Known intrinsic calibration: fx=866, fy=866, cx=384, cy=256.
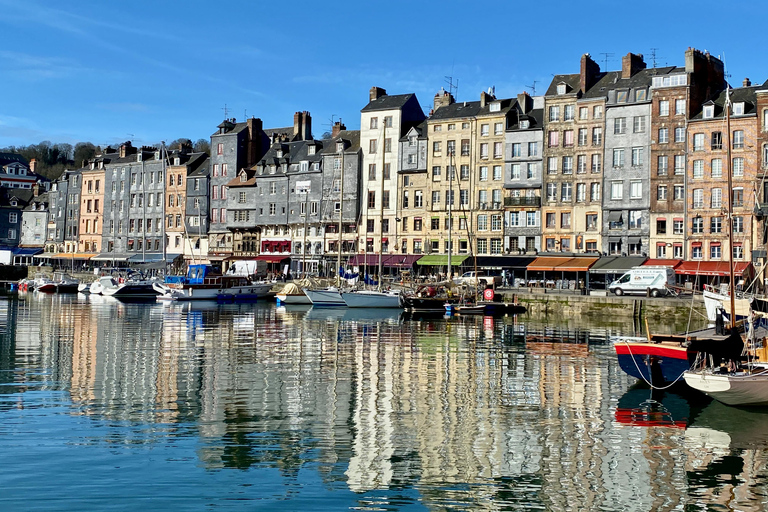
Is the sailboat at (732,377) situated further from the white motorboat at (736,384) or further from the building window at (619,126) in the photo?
the building window at (619,126)

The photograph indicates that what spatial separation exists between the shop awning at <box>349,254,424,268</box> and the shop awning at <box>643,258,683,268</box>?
22.0 m

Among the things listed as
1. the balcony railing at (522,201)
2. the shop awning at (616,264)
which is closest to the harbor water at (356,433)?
the shop awning at (616,264)

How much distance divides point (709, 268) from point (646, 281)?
6.46 meters

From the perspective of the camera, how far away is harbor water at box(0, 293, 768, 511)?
555 inches

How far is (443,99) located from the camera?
8525 centimetres

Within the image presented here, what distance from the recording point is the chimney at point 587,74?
73.8 meters

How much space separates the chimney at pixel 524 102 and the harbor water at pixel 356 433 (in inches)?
1820

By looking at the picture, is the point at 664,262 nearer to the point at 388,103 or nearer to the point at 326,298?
the point at 326,298

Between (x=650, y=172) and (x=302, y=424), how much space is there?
5575 cm

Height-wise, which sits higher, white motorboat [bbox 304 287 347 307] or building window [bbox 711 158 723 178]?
building window [bbox 711 158 723 178]

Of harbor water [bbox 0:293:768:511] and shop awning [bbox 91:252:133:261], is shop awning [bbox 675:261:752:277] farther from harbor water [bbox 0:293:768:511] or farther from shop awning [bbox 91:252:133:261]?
shop awning [bbox 91:252:133:261]

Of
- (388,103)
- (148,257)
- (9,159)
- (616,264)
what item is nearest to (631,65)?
(616,264)

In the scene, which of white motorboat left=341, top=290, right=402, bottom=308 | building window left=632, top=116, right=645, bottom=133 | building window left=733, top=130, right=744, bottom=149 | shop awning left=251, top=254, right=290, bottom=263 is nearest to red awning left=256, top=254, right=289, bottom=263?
shop awning left=251, top=254, right=290, bottom=263

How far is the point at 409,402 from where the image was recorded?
22297 mm
